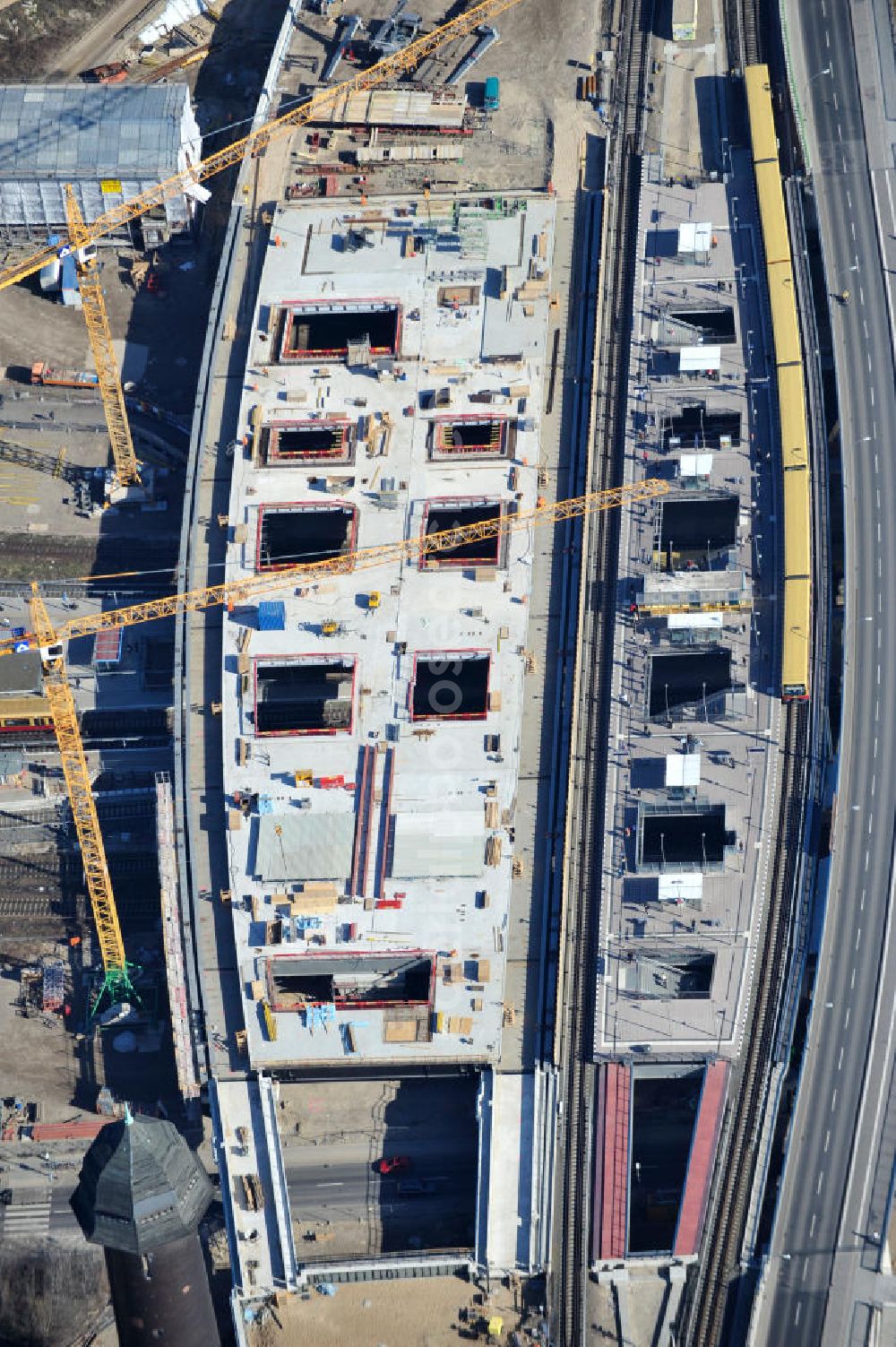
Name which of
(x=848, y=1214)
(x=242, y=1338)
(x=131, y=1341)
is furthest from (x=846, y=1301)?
(x=131, y=1341)

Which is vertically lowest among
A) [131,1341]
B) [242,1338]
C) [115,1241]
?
[242,1338]

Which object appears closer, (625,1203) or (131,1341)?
(131,1341)

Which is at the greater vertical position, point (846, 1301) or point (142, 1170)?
point (142, 1170)

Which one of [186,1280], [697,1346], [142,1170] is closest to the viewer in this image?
[142,1170]

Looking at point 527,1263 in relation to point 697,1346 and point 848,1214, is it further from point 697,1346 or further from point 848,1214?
point 848,1214

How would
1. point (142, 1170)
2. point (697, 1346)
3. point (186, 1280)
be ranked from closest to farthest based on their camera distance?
1. point (142, 1170)
2. point (186, 1280)
3. point (697, 1346)

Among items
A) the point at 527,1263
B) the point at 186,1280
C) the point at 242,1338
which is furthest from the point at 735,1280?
the point at 186,1280
